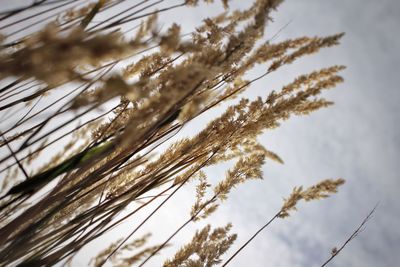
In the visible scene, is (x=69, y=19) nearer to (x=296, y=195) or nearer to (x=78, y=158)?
(x=78, y=158)

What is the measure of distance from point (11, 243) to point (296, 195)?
1098 millimetres

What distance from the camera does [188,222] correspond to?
4.06 feet

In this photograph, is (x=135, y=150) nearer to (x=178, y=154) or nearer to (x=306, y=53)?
(x=178, y=154)

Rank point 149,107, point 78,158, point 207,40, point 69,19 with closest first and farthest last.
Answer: point 149,107 → point 78,158 → point 207,40 → point 69,19

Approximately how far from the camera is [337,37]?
84 centimetres

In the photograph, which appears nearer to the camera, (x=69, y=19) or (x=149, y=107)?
(x=149, y=107)

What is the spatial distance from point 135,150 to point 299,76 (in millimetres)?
641

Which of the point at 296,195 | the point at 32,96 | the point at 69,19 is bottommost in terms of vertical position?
the point at 296,195

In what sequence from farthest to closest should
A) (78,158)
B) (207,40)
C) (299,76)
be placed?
(299,76), (207,40), (78,158)

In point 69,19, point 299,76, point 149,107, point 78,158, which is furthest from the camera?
point 69,19

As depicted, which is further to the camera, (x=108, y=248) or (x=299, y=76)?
(x=108, y=248)

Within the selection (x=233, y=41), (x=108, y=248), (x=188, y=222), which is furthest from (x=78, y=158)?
(x=108, y=248)

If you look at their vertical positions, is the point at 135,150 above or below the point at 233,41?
above

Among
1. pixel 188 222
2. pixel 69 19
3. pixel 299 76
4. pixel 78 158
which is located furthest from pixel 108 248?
pixel 299 76
